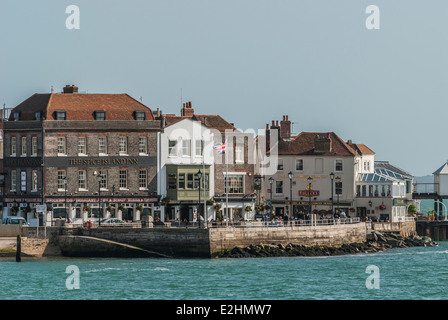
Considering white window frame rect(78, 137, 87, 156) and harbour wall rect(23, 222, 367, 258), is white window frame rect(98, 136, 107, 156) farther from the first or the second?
harbour wall rect(23, 222, 367, 258)

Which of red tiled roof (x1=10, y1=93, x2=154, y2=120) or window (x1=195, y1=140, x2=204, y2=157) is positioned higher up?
red tiled roof (x1=10, y1=93, x2=154, y2=120)

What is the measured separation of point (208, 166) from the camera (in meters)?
87.8

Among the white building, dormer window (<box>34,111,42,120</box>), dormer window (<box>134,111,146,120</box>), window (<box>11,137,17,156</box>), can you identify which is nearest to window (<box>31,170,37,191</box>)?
window (<box>11,137,17,156</box>)

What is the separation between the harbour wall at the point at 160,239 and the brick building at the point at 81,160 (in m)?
12.1

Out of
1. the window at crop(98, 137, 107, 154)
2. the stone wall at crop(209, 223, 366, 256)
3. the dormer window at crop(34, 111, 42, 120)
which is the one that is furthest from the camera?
the dormer window at crop(34, 111, 42, 120)

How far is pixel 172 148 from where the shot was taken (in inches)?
3435

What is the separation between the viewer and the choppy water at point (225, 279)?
179ft

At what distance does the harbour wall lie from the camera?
70.6m

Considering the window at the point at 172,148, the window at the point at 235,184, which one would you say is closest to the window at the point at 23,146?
the window at the point at 172,148

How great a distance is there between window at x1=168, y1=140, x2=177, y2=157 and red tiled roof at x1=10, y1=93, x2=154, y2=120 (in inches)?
105

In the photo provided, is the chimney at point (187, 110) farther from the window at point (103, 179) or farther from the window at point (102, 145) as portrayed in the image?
the window at point (103, 179)

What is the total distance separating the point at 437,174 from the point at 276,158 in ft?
94.3
